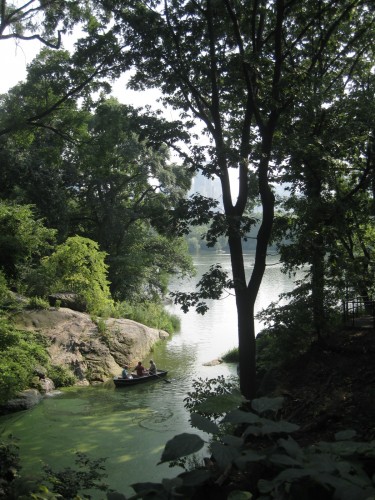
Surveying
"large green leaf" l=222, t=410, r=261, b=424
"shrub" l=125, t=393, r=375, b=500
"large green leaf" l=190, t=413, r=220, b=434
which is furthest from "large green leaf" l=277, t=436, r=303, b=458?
"large green leaf" l=190, t=413, r=220, b=434

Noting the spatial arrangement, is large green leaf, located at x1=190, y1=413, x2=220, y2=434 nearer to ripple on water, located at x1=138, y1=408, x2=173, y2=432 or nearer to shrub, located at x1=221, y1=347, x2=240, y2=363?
Answer: ripple on water, located at x1=138, y1=408, x2=173, y2=432

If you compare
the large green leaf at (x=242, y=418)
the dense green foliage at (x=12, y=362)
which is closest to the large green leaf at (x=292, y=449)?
the large green leaf at (x=242, y=418)

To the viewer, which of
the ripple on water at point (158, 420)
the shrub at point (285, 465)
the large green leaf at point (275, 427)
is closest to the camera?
the shrub at point (285, 465)

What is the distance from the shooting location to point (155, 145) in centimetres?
833

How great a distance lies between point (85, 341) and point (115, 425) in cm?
564

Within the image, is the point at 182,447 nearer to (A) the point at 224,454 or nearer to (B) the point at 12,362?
(A) the point at 224,454

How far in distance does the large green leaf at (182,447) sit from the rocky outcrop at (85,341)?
41.5 feet

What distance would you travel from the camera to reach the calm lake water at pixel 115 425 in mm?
7219

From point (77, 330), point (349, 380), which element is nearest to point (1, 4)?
point (77, 330)

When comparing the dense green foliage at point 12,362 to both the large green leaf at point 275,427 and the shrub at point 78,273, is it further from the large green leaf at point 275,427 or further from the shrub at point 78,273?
the shrub at point 78,273

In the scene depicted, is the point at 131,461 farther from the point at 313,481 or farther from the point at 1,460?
the point at 313,481

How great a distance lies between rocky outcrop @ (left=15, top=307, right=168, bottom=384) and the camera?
14070 millimetres

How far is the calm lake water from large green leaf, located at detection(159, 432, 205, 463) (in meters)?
4.86

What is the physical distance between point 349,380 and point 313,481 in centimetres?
560
